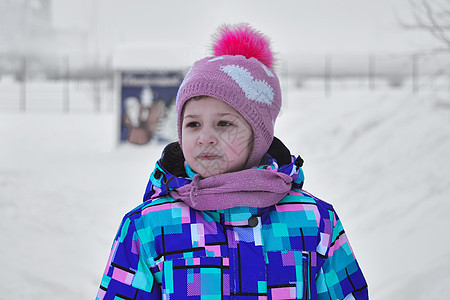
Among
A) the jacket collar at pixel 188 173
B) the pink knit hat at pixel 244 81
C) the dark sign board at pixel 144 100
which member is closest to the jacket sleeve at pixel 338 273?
the jacket collar at pixel 188 173

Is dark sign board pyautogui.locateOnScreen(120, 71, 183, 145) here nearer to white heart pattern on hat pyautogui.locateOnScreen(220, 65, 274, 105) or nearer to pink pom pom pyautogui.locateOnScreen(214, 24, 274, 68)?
pink pom pom pyautogui.locateOnScreen(214, 24, 274, 68)

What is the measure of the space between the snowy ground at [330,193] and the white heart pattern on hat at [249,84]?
1.29 metres

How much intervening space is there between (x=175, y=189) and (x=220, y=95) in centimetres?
29

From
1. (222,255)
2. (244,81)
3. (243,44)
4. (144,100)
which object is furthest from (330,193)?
(144,100)

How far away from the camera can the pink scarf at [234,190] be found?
4.16ft

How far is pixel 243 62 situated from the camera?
1444 mm

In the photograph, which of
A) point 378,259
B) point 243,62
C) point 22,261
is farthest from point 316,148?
point 243,62

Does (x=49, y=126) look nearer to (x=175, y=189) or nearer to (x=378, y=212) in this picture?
(x=378, y=212)

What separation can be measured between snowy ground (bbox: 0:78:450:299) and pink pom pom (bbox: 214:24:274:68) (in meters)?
1.34

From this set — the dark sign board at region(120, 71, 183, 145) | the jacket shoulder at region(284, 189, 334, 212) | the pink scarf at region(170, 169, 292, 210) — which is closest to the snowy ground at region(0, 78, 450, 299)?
the dark sign board at region(120, 71, 183, 145)

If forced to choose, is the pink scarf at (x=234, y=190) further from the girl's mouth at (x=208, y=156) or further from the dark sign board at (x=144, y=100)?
the dark sign board at (x=144, y=100)

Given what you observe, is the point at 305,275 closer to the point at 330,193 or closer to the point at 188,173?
the point at 188,173

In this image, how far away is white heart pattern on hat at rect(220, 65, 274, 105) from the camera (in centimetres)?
137

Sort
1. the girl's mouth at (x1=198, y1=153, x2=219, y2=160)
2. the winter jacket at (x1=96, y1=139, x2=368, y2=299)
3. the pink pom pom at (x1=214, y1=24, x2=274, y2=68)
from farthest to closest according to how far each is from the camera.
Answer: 1. the pink pom pom at (x1=214, y1=24, x2=274, y2=68)
2. the girl's mouth at (x1=198, y1=153, x2=219, y2=160)
3. the winter jacket at (x1=96, y1=139, x2=368, y2=299)
